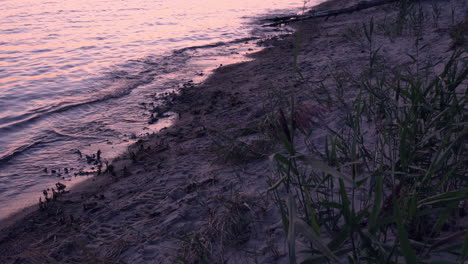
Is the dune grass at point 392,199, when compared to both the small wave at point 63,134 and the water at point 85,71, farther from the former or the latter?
the small wave at point 63,134

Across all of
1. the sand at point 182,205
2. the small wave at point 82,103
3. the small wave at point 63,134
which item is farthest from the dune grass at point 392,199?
the small wave at point 82,103

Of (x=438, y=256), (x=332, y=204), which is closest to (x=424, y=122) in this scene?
(x=438, y=256)

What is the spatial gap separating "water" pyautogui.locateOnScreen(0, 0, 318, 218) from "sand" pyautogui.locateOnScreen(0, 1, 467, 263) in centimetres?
79

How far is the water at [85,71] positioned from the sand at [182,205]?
79cm

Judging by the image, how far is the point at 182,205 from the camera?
10.1 ft

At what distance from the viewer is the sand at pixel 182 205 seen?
7.80 feet

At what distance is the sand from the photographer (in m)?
2.38

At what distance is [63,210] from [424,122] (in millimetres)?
3545

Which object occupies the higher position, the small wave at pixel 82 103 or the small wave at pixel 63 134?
the small wave at pixel 82 103

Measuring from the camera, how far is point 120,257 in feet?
8.46

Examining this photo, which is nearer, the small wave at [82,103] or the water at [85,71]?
the water at [85,71]

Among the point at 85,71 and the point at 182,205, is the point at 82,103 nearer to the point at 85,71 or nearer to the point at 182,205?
the point at 85,71

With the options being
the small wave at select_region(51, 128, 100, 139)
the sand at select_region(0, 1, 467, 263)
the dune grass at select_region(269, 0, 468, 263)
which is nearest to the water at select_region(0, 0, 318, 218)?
the small wave at select_region(51, 128, 100, 139)

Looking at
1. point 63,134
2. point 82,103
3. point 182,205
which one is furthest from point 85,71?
point 182,205
